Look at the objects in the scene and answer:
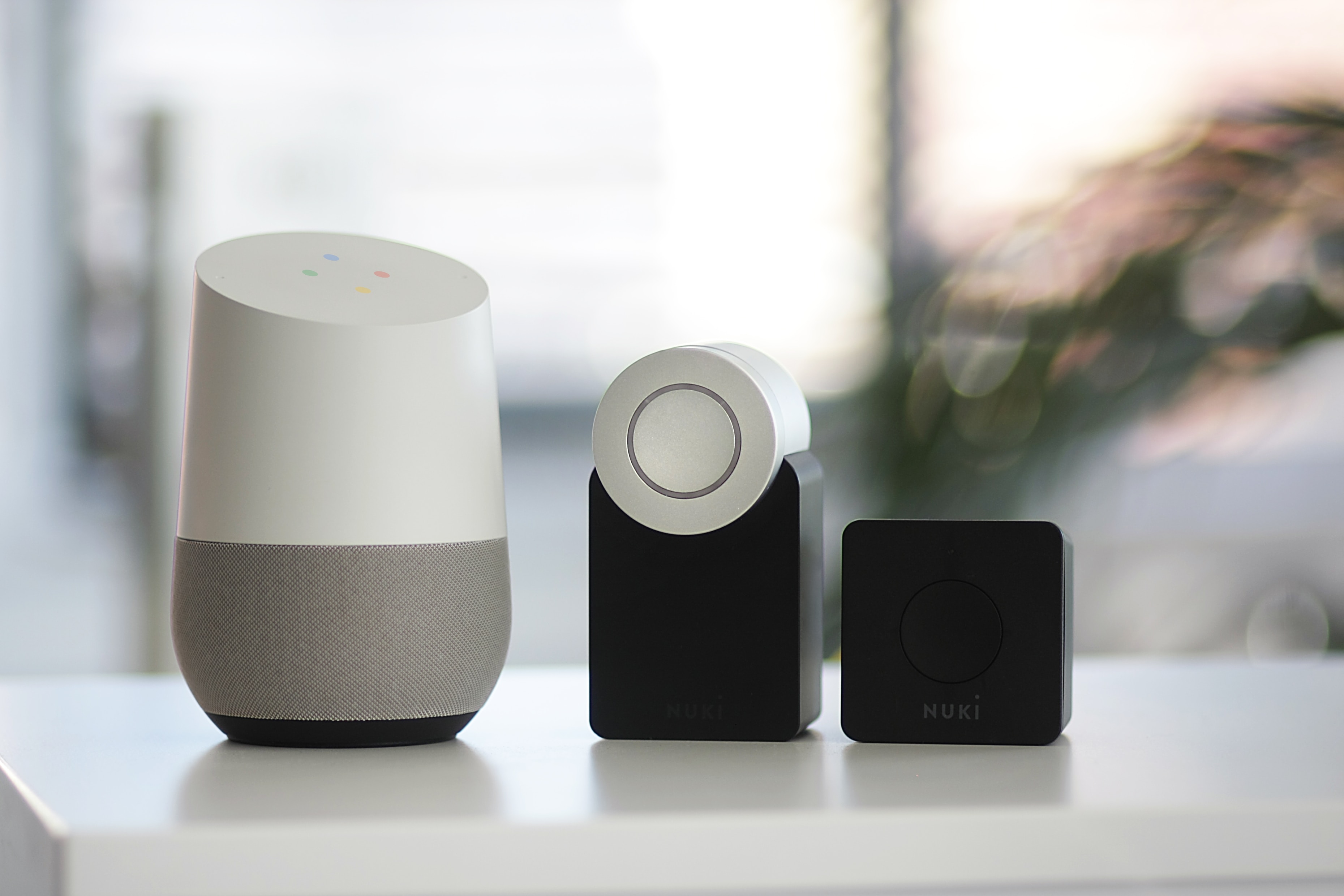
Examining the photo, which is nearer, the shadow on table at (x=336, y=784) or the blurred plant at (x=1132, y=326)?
the shadow on table at (x=336, y=784)

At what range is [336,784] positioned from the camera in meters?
0.46

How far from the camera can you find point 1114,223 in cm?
163

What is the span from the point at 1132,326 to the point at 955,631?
777 millimetres

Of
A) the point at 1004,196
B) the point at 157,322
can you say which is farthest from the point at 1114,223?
the point at 157,322

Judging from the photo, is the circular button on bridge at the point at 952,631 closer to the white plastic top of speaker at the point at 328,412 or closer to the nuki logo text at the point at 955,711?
the nuki logo text at the point at 955,711

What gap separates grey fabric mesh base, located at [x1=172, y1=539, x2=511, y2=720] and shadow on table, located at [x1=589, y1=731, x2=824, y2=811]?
7cm

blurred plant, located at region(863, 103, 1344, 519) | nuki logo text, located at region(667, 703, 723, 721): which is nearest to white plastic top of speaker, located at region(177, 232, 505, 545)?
nuki logo text, located at region(667, 703, 723, 721)

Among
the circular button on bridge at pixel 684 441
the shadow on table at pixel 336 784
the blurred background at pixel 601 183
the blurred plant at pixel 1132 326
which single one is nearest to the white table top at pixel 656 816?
the shadow on table at pixel 336 784

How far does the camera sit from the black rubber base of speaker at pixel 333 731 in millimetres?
521

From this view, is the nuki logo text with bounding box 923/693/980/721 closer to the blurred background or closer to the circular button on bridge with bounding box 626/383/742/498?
the circular button on bridge with bounding box 626/383/742/498

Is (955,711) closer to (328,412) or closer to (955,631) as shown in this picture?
(955,631)

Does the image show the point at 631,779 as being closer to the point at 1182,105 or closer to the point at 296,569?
the point at 296,569

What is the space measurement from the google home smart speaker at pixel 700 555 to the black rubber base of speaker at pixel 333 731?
0.24 ft

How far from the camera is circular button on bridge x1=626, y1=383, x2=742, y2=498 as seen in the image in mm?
538
